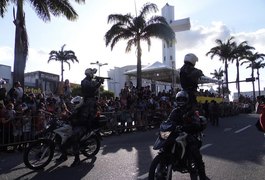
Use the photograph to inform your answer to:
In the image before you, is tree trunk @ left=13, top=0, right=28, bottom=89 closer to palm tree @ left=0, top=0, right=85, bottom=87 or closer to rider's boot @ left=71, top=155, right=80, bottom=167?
palm tree @ left=0, top=0, right=85, bottom=87

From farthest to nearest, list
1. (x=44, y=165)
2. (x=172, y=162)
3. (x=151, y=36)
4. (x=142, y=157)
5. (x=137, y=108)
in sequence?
(x=151, y=36) → (x=137, y=108) → (x=142, y=157) → (x=44, y=165) → (x=172, y=162)

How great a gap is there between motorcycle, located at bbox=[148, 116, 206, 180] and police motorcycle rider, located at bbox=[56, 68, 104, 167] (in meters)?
3.43

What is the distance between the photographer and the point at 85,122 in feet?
30.0

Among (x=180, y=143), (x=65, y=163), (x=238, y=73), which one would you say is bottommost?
(x=65, y=163)

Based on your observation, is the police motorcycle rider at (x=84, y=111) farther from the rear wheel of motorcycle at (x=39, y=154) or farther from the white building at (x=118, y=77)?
the white building at (x=118, y=77)

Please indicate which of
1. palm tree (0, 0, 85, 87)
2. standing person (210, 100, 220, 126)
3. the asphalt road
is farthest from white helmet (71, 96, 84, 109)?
standing person (210, 100, 220, 126)

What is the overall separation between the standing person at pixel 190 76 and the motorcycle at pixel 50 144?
3.32 meters

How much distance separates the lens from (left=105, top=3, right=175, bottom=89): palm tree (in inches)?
1192

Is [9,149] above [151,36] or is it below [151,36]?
below

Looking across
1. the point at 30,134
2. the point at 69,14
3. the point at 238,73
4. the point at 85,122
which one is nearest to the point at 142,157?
the point at 85,122

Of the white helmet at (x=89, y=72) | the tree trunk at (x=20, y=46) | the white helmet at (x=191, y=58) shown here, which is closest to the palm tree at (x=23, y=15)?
the tree trunk at (x=20, y=46)

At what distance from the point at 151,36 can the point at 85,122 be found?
2188 cm

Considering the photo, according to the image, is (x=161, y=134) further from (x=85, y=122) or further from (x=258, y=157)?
(x=258, y=157)

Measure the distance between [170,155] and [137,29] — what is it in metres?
25.5
